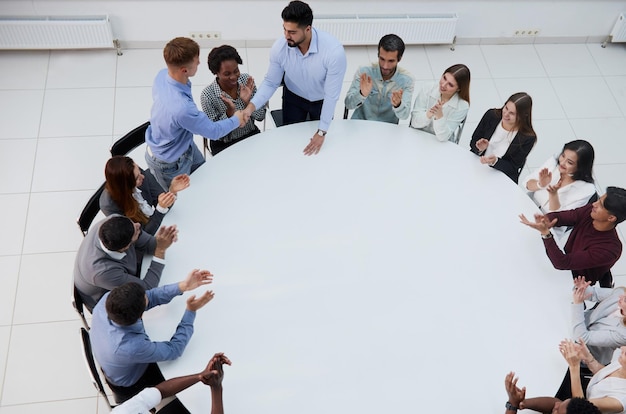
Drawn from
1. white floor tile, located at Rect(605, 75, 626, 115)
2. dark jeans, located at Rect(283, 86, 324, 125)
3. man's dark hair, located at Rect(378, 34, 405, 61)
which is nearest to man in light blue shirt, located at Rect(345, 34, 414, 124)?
man's dark hair, located at Rect(378, 34, 405, 61)

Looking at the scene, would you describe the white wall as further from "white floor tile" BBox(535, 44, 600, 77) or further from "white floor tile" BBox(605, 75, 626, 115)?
"white floor tile" BBox(605, 75, 626, 115)

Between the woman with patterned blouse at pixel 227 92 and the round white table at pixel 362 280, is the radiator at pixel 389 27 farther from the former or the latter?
the round white table at pixel 362 280

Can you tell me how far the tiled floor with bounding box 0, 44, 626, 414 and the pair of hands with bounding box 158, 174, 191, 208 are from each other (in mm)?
1251

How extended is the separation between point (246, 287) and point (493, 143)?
201 centimetres

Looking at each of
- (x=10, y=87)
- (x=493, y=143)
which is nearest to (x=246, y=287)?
(x=493, y=143)

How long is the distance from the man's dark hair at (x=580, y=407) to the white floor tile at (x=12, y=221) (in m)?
3.65

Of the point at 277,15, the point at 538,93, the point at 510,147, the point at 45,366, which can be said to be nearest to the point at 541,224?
the point at 510,147

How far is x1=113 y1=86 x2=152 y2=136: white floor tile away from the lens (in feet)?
16.8

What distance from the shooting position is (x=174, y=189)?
137 inches

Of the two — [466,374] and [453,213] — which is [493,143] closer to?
[453,213]

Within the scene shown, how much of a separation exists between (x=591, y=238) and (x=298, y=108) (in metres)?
2.09

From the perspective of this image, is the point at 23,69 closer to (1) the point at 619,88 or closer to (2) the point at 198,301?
(2) the point at 198,301

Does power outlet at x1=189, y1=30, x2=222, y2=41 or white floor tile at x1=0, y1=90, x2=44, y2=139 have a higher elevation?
power outlet at x1=189, y1=30, x2=222, y2=41

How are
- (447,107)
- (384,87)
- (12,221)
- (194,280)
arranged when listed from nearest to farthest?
(194,280) < (447,107) < (384,87) < (12,221)
